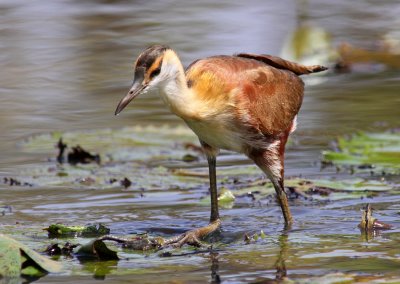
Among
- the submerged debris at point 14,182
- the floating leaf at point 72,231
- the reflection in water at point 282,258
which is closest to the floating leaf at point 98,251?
the floating leaf at point 72,231

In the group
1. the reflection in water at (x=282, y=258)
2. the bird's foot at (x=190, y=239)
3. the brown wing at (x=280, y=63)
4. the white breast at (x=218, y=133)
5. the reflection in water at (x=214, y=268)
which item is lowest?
the reflection in water at (x=214, y=268)

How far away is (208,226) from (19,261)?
5.81 feet

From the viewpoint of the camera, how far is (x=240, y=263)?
21.3 ft

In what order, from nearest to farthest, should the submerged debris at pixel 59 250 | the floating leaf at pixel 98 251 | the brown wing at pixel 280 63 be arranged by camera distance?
the floating leaf at pixel 98 251, the submerged debris at pixel 59 250, the brown wing at pixel 280 63

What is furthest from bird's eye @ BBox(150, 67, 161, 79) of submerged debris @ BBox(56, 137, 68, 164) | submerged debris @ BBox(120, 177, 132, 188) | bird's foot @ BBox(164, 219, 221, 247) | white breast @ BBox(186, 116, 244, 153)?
submerged debris @ BBox(56, 137, 68, 164)

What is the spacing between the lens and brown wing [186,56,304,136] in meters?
7.36

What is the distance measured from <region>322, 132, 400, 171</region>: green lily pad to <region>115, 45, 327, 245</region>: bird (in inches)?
44.9

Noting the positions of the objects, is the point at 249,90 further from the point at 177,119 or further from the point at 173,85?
the point at 177,119

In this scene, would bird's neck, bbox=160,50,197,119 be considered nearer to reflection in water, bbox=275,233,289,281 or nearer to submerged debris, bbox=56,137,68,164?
reflection in water, bbox=275,233,289,281

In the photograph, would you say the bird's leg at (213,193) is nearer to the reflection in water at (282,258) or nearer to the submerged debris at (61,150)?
the reflection in water at (282,258)

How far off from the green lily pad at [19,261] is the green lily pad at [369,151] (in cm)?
375

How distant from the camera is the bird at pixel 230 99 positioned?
6941 millimetres

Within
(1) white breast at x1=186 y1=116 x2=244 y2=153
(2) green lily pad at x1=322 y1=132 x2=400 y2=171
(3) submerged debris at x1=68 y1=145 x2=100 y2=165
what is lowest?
(3) submerged debris at x1=68 y1=145 x2=100 y2=165

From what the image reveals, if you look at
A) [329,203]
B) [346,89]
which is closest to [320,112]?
[346,89]
